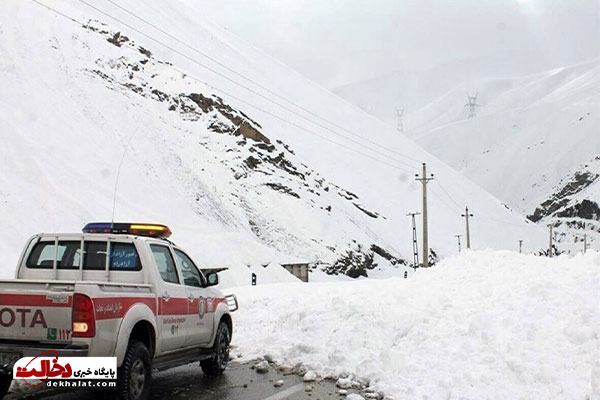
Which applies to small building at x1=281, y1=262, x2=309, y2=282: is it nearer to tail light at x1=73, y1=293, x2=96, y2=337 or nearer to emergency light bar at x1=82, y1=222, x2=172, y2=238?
emergency light bar at x1=82, y1=222, x2=172, y2=238

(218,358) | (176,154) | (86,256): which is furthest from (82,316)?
(176,154)

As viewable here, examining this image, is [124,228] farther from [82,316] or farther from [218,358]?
[218,358]

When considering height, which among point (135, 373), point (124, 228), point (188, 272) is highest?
point (124, 228)

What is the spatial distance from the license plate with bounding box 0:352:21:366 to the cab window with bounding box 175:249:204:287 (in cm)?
→ 270

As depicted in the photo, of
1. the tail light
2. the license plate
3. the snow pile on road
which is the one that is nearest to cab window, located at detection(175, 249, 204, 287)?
the snow pile on road

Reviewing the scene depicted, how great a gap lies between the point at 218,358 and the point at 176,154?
46.4 metres

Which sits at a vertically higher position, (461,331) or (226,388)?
(461,331)

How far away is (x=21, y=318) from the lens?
6102mm

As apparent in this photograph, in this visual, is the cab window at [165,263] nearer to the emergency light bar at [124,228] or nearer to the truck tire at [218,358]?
the emergency light bar at [124,228]

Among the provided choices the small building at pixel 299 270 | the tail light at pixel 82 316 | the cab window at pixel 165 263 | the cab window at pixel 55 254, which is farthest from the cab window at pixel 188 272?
the small building at pixel 299 270

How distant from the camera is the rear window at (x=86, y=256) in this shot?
7.64 metres

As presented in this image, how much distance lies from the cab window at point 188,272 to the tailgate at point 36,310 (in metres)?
2.53

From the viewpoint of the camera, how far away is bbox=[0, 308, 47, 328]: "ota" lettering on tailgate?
6031mm

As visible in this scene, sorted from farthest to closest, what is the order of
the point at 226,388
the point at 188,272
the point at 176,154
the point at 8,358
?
the point at 176,154
the point at 188,272
the point at 226,388
the point at 8,358
